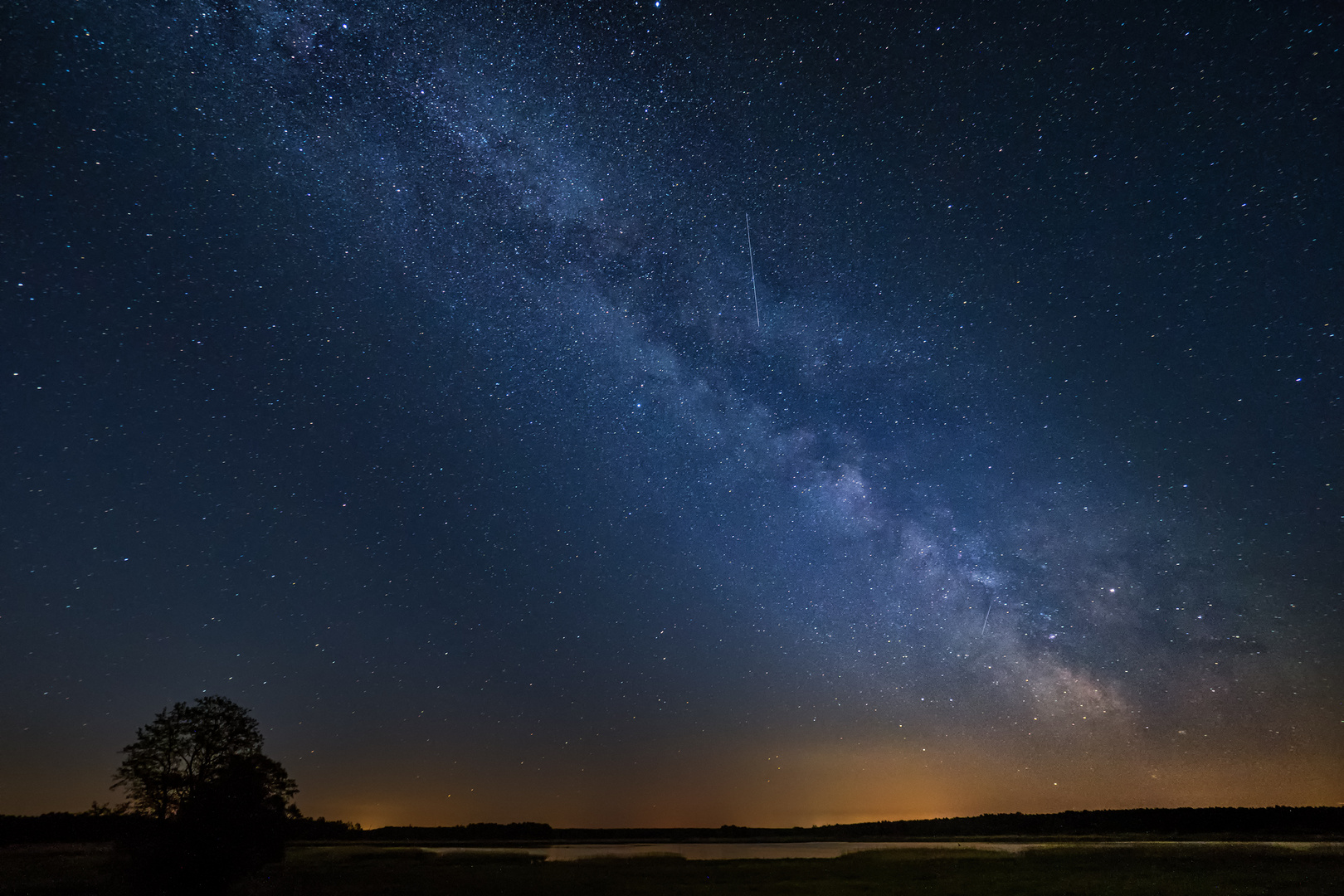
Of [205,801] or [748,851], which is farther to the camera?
[748,851]

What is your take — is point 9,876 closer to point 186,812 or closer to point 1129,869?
point 186,812

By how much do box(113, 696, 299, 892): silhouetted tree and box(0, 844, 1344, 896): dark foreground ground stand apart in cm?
162

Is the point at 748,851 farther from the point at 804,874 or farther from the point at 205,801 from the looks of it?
the point at 205,801

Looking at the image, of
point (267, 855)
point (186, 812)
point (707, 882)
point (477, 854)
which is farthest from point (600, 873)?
point (477, 854)

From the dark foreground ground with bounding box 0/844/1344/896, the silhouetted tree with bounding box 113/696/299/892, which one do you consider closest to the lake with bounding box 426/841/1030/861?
the dark foreground ground with bounding box 0/844/1344/896

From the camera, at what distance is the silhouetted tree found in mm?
24188

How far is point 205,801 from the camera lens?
82.5ft

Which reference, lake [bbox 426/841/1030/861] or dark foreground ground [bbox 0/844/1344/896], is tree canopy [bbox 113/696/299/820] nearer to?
dark foreground ground [bbox 0/844/1344/896]

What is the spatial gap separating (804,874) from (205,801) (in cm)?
2888

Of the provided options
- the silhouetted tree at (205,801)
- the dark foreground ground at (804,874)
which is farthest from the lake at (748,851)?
the silhouetted tree at (205,801)

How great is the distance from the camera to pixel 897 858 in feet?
147

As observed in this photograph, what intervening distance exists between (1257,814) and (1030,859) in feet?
261

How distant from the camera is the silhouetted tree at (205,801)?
952 inches

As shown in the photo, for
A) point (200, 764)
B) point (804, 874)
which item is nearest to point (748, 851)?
point (804, 874)
